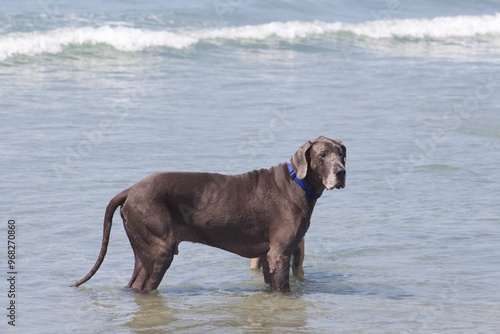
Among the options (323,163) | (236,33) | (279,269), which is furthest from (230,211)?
(236,33)

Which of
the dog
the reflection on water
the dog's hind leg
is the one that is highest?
the dog's hind leg

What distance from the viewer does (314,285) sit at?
25.4 feet

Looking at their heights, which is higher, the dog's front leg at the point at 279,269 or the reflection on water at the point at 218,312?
the dog's front leg at the point at 279,269

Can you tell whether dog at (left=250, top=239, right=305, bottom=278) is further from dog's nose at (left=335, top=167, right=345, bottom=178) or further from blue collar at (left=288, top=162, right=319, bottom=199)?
dog's nose at (left=335, top=167, right=345, bottom=178)

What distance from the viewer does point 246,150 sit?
38.4 ft

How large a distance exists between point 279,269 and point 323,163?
836 millimetres

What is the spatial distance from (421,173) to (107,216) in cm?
493

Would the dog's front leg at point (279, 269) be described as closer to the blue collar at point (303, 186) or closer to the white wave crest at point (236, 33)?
the blue collar at point (303, 186)

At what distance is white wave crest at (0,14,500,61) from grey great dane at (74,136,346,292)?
35.4ft

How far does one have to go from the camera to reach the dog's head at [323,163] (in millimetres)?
→ 7074

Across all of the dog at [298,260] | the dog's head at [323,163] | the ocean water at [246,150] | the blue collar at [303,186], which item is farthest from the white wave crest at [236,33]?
the dog's head at [323,163]

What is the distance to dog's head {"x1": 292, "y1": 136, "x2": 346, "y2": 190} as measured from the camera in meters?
7.07

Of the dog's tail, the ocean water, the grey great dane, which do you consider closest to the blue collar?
the grey great dane

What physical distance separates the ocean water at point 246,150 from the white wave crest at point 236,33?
0.22ft
